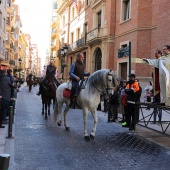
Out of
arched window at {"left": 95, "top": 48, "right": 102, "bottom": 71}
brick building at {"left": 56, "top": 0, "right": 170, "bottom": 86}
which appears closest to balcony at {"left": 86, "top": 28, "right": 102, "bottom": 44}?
brick building at {"left": 56, "top": 0, "right": 170, "bottom": 86}

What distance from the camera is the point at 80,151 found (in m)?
6.06

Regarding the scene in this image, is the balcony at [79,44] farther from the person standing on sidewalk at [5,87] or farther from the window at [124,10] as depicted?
the person standing on sidewalk at [5,87]

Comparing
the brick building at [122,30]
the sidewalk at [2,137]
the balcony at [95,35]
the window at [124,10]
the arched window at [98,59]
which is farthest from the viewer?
the arched window at [98,59]

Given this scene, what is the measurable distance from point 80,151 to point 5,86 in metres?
A: 4.12

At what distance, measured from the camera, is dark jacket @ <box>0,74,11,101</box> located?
29.2ft

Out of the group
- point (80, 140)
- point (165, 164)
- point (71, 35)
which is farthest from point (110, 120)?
point (71, 35)

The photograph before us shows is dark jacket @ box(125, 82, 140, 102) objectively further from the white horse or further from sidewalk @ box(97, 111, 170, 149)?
the white horse

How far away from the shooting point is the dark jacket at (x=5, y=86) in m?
8.90

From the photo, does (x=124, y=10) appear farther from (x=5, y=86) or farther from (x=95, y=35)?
(x=5, y=86)

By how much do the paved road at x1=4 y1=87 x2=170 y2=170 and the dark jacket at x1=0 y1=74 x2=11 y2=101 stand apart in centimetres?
120

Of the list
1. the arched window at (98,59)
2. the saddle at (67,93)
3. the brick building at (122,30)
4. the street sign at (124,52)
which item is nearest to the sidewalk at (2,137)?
the saddle at (67,93)

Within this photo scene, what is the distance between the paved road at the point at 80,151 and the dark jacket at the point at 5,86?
1.20m

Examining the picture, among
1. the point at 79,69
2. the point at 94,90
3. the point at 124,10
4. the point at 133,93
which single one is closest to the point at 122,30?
the point at 124,10

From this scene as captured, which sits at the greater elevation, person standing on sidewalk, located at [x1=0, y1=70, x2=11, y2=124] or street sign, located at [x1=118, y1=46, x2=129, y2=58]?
street sign, located at [x1=118, y1=46, x2=129, y2=58]
